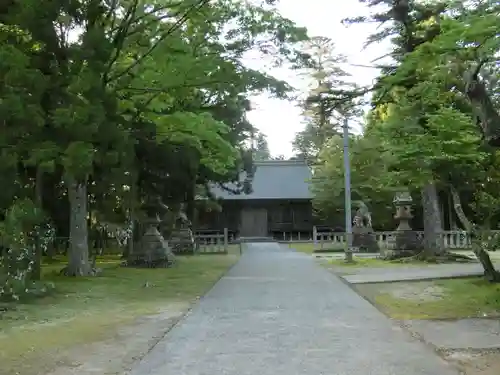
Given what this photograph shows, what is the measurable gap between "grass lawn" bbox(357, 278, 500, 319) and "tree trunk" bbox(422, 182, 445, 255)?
7.23 m

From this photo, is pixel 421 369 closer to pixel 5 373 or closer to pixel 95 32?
pixel 5 373

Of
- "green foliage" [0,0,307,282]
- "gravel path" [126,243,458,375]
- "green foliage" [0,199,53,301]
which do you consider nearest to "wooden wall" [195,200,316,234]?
"green foliage" [0,0,307,282]

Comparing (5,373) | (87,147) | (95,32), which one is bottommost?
(5,373)

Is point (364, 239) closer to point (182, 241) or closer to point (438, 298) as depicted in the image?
point (182, 241)

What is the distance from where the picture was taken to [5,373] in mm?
5488

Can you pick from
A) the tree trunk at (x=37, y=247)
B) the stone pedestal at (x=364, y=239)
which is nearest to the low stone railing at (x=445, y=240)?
the stone pedestal at (x=364, y=239)

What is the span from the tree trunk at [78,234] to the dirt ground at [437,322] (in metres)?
8.02

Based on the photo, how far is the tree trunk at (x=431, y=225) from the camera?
20938mm

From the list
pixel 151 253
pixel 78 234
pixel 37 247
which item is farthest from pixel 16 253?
pixel 151 253

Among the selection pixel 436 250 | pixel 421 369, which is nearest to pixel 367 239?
pixel 436 250

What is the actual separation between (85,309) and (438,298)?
6.53m

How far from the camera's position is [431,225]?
21.7 m

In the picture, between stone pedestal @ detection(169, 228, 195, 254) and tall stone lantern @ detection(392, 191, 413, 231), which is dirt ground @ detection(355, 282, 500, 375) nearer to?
tall stone lantern @ detection(392, 191, 413, 231)

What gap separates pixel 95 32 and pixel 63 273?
7729mm
